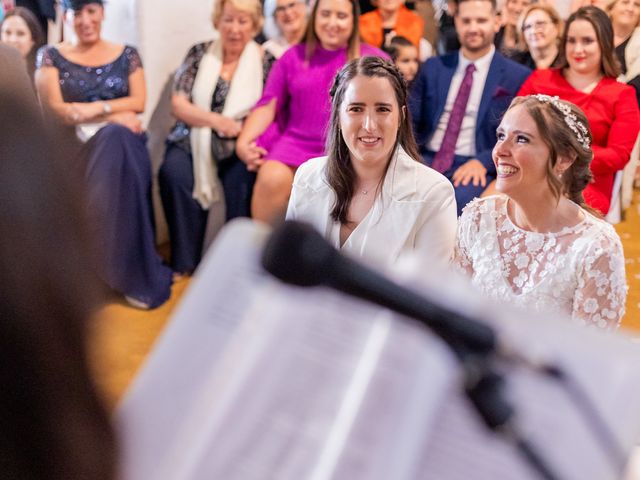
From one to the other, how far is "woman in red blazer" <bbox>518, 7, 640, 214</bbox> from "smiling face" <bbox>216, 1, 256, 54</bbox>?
3.89ft

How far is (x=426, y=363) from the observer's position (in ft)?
2.07

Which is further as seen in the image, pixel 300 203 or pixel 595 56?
pixel 595 56

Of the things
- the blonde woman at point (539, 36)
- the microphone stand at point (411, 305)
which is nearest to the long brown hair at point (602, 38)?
the blonde woman at point (539, 36)

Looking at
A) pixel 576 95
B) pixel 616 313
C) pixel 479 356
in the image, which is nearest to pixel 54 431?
pixel 479 356

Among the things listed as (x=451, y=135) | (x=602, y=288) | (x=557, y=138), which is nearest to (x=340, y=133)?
(x=557, y=138)

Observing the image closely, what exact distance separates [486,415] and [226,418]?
0.27m

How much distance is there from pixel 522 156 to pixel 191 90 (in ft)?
6.45

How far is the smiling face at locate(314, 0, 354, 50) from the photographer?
276 centimetres

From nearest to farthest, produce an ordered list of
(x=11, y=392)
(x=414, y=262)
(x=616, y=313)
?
1. (x=11, y=392)
2. (x=414, y=262)
3. (x=616, y=313)

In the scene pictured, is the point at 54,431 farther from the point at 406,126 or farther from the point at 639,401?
the point at 406,126

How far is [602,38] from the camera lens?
2.57 metres

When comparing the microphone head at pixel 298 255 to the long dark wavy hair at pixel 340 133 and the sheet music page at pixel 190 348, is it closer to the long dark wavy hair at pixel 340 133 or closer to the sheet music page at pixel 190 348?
the sheet music page at pixel 190 348

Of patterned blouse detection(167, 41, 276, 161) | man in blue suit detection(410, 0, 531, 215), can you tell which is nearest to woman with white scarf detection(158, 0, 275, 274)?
patterned blouse detection(167, 41, 276, 161)

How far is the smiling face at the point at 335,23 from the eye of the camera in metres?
2.76
